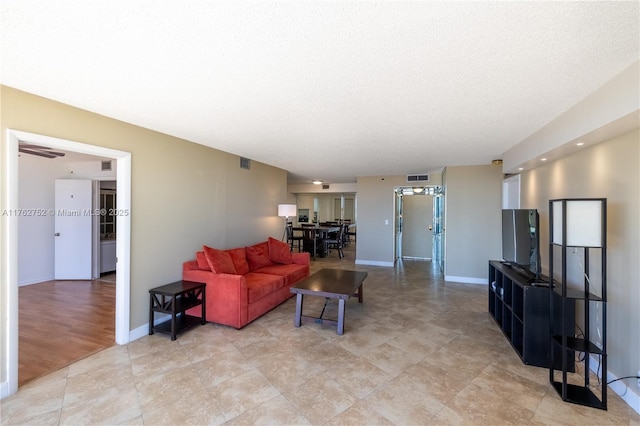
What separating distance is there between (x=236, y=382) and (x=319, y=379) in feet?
2.40

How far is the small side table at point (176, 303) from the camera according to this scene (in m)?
3.17

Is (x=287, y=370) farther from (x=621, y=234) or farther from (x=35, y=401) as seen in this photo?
(x=621, y=234)

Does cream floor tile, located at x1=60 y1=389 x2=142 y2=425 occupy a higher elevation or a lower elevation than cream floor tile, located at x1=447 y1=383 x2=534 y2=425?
higher

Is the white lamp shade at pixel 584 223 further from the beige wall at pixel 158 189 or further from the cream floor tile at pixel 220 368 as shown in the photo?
the beige wall at pixel 158 189

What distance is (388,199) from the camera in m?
7.44

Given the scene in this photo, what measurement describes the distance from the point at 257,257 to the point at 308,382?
109 inches

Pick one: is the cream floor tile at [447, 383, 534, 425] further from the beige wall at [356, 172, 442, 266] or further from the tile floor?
the beige wall at [356, 172, 442, 266]

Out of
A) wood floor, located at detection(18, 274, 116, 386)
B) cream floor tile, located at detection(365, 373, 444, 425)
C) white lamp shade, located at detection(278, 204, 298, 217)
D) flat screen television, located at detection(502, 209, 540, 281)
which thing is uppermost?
white lamp shade, located at detection(278, 204, 298, 217)

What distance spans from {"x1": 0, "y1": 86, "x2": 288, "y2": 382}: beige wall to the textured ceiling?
0.59 ft

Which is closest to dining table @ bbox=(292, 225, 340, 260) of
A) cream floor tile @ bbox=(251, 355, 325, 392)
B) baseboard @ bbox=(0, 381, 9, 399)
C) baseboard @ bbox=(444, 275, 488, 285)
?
baseboard @ bbox=(444, 275, 488, 285)

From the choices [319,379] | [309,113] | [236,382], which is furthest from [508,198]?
[236,382]

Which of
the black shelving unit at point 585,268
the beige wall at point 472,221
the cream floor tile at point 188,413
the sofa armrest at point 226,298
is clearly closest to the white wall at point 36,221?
the sofa armrest at point 226,298

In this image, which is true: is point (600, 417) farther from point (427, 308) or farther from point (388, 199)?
point (388, 199)

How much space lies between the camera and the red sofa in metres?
3.42
